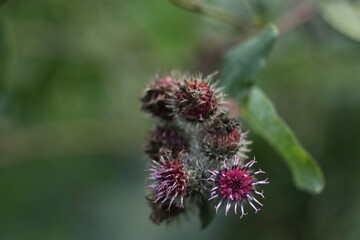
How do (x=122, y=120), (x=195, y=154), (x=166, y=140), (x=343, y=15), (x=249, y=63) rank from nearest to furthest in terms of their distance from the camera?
(x=195, y=154) → (x=166, y=140) → (x=249, y=63) → (x=343, y=15) → (x=122, y=120)

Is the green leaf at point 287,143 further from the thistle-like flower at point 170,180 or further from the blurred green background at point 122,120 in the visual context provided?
the blurred green background at point 122,120

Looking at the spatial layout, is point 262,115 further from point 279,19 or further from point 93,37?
point 93,37

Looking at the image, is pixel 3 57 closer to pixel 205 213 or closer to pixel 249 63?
pixel 249 63

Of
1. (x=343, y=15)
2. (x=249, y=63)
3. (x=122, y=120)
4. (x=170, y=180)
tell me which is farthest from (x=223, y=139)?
(x=122, y=120)

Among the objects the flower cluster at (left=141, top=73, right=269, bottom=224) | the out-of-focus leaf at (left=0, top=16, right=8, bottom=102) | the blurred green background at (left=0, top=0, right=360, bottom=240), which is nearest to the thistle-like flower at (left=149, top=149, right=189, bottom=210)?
the flower cluster at (left=141, top=73, right=269, bottom=224)

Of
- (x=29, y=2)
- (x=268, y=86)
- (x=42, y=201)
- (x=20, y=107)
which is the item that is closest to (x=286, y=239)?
(x=268, y=86)

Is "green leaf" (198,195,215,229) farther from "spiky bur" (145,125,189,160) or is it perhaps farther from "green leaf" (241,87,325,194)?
"green leaf" (241,87,325,194)

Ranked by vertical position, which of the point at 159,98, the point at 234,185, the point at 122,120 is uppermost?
the point at 122,120

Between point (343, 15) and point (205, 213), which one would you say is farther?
point (343, 15)
